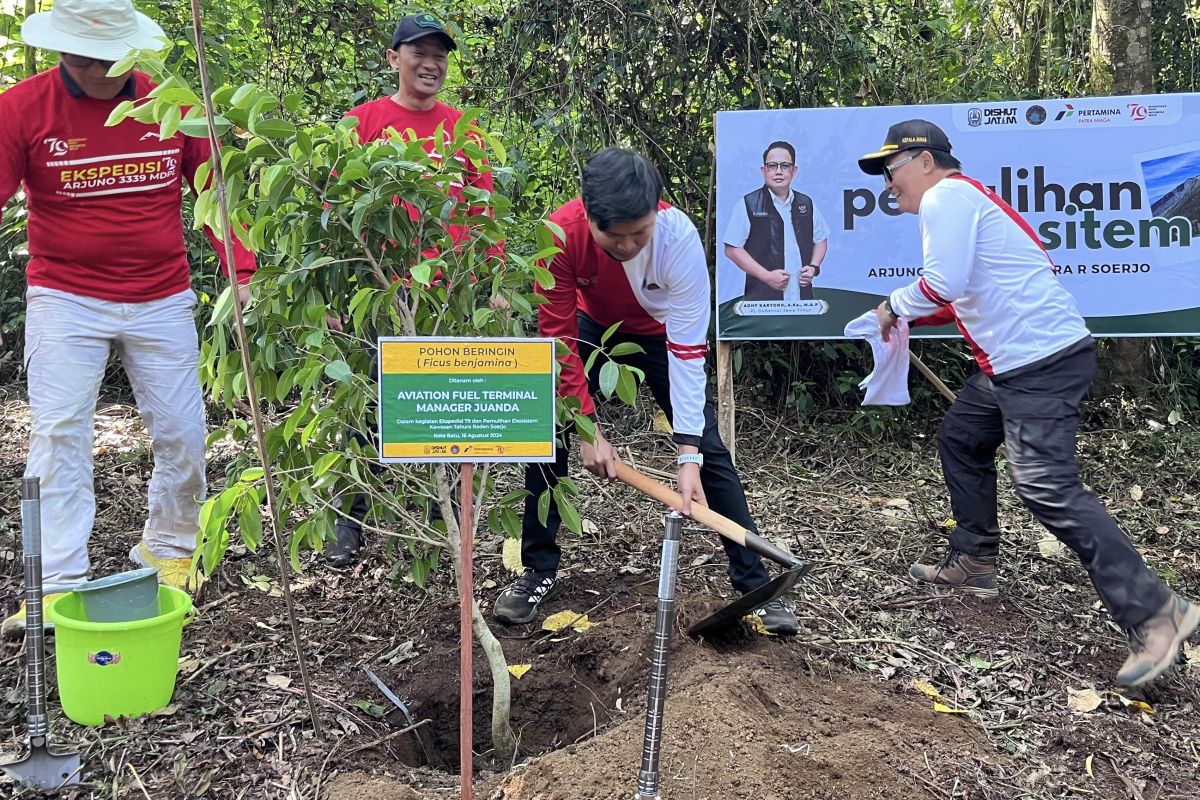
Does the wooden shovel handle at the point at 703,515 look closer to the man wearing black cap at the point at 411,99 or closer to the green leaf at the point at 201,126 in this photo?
the man wearing black cap at the point at 411,99

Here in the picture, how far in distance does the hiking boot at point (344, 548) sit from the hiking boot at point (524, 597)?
0.76 metres

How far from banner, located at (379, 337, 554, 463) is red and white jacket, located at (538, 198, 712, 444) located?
0.72 meters

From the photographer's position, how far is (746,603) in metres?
3.17

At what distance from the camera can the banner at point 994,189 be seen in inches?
201

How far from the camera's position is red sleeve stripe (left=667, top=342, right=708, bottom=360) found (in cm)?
336

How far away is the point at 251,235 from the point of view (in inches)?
104

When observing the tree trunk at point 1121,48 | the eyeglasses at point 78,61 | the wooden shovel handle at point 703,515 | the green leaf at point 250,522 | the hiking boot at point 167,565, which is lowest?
the hiking boot at point 167,565

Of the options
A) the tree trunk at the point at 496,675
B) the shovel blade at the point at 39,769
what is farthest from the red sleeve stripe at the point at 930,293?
the shovel blade at the point at 39,769

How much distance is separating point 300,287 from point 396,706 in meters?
1.38

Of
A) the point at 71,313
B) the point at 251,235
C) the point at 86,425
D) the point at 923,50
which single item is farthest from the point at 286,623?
the point at 923,50

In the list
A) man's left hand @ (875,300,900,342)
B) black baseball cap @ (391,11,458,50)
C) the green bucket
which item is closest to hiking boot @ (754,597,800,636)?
man's left hand @ (875,300,900,342)

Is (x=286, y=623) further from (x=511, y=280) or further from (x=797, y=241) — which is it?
(x=797, y=241)

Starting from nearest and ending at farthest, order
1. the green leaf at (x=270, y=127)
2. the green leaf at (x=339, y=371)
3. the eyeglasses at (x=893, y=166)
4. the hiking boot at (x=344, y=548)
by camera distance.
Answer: the green leaf at (x=270, y=127)
the green leaf at (x=339, y=371)
the eyeglasses at (x=893, y=166)
the hiking boot at (x=344, y=548)

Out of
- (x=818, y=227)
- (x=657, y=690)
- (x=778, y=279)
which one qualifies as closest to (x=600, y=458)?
(x=657, y=690)
